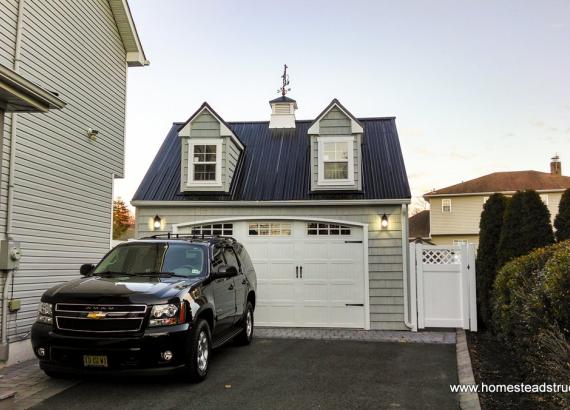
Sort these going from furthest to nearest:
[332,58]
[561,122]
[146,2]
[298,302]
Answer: [561,122]
[332,58]
[146,2]
[298,302]

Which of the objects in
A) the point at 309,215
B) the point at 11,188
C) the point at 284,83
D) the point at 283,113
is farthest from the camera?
the point at 284,83

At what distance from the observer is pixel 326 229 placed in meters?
11.4

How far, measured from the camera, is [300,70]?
15.4 metres

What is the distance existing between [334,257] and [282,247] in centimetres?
127

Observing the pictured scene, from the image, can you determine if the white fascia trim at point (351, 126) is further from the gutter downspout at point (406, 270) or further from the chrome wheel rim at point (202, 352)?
the chrome wheel rim at point (202, 352)

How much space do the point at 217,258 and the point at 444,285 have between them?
223 inches

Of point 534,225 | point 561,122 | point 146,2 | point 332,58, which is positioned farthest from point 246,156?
point 561,122

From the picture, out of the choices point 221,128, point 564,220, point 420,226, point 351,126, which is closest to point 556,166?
point 420,226

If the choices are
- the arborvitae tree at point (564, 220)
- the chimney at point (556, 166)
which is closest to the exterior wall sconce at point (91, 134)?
the arborvitae tree at point (564, 220)

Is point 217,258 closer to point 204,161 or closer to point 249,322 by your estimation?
point 249,322

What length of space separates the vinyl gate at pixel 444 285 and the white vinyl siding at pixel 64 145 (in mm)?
7139

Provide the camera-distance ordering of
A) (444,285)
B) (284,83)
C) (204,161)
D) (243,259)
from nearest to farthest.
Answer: (243,259) → (444,285) → (204,161) → (284,83)

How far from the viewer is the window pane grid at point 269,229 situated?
11461mm

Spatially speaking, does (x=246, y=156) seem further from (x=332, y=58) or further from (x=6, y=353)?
(x=6, y=353)
